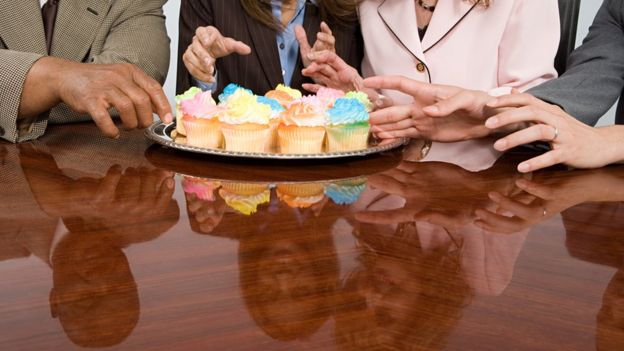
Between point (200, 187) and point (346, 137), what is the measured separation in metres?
0.34

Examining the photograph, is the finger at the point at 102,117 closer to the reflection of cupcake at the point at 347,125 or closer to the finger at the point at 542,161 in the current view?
the reflection of cupcake at the point at 347,125

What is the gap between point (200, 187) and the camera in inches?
40.6

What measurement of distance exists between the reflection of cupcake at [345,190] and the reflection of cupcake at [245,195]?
97 millimetres

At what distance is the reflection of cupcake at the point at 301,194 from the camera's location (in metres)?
0.96

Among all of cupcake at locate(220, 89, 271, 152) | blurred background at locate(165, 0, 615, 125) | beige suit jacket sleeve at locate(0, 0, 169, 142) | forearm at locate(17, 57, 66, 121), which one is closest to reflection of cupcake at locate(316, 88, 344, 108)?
cupcake at locate(220, 89, 271, 152)

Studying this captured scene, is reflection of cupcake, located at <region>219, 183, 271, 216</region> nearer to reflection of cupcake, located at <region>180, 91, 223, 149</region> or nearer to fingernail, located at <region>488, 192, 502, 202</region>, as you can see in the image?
reflection of cupcake, located at <region>180, 91, 223, 149</region>

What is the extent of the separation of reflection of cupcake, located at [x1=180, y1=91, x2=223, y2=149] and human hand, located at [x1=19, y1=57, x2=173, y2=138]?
0.09 meters

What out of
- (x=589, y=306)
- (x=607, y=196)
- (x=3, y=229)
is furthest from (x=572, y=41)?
(x=3, y=229)

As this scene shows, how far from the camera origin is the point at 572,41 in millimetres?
2066

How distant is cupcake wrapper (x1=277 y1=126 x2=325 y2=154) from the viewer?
1.21m

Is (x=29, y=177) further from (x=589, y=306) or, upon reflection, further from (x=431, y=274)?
(x=589, y=306)

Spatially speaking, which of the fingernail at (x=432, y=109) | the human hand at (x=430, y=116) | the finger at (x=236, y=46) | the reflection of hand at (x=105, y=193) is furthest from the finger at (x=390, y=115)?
the reflection of hand at (x=105, y=193)

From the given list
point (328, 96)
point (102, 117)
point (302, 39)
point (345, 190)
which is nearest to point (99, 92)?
point (102, 117)

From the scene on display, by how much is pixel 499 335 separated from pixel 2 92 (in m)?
1.15
